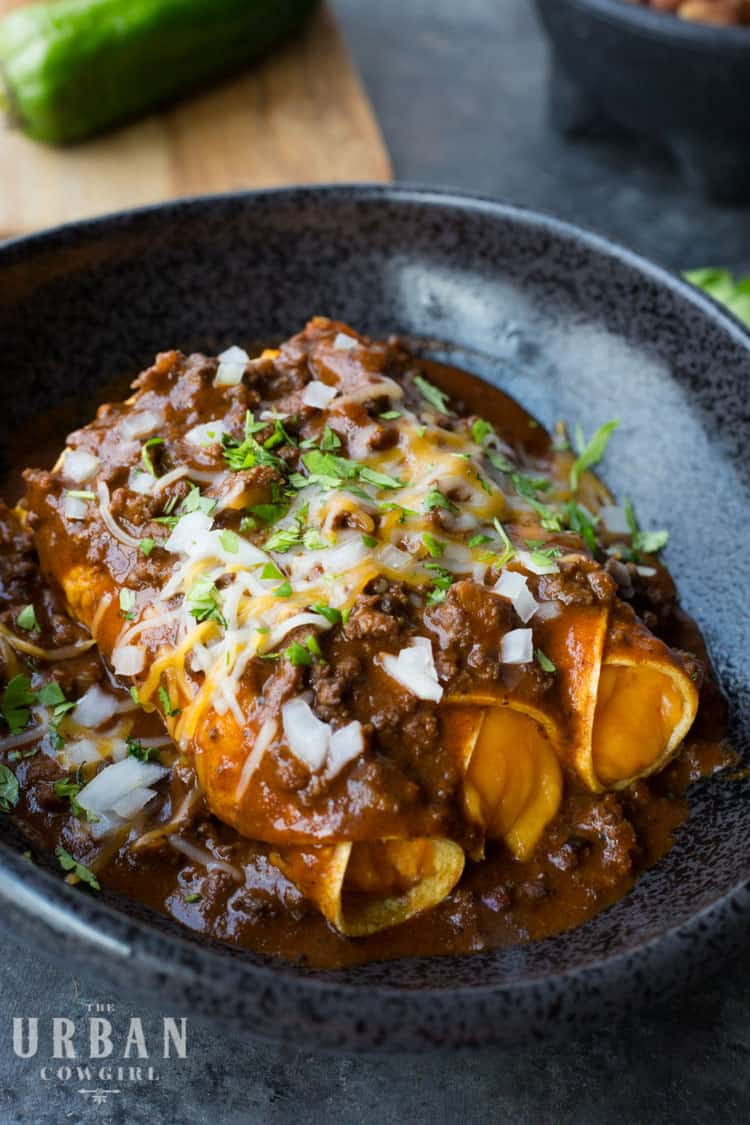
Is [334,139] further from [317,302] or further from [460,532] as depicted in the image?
[460,532]

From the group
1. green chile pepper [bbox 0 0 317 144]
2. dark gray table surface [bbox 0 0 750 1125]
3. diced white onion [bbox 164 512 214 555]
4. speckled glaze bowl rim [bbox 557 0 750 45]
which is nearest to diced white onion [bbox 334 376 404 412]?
diced white onion [bbox 164 512 214 555]

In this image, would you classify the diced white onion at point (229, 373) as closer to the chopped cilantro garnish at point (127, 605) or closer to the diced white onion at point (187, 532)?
the diced white onion at point (187, 532)

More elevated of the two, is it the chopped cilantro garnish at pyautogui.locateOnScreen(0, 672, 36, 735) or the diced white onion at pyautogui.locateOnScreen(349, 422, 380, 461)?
the diced white onion at pyautogui.locateOnScreen(349, 422, 380, 461)

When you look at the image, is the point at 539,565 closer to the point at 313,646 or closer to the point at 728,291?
the point at 313,646

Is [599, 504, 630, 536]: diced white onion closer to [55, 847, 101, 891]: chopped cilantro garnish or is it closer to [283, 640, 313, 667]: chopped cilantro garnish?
[283, 640, 313, 667]: chopped cilantro garnish

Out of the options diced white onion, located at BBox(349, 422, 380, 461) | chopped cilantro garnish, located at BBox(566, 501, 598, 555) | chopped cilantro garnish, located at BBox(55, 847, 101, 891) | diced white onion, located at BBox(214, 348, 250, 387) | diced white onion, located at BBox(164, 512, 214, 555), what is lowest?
chopped cilantro garnish, located at BBox(566, 501, 598, 555)

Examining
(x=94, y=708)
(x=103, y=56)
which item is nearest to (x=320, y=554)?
(x=94, y=708)

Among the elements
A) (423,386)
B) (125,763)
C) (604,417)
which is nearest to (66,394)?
(423,386)
